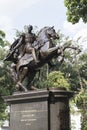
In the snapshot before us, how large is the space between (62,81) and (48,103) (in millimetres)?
15046

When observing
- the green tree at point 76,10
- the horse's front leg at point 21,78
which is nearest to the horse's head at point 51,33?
the horse's front leg at point 21,78

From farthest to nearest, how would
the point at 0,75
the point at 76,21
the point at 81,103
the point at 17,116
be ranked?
the point at 0,75, the point at 81,103, the point at 76,21, the point at 17,116

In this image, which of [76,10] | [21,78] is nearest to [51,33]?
[21,78]

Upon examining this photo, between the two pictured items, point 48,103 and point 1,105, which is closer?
point 48,103

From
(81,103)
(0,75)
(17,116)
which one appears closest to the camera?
(17,116)

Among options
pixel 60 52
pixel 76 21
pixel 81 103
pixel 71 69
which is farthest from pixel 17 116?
pixel 71 69

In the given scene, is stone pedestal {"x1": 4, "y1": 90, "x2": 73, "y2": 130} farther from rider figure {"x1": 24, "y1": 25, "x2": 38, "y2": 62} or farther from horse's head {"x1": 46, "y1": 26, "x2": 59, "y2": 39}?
horse's head {"x1": 46, "y1": 26, "x2": 59, "y2": 39}

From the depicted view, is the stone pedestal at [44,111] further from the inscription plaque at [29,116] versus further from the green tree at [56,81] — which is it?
the green tree at [56,81]

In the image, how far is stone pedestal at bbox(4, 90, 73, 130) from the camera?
1102cm

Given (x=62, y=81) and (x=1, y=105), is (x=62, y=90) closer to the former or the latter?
(x=62, y=81)

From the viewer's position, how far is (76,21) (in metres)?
17.0

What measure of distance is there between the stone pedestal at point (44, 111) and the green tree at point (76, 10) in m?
6.26

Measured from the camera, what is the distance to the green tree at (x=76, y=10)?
1653 cm

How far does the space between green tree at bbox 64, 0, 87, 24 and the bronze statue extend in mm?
4228
